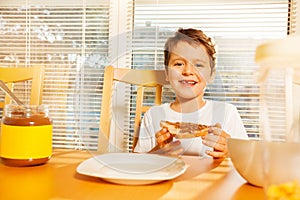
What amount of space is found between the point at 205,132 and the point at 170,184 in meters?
0.46

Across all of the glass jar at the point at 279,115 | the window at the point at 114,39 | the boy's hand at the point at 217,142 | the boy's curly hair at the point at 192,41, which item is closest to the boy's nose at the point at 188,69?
the boy's curly hair at the point at 192,41

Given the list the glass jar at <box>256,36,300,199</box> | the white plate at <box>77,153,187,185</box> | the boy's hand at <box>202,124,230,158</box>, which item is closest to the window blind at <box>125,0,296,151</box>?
the boy's hand at <box>202,124,230,158</box>

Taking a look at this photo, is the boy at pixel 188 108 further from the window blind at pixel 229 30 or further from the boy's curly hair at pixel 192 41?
the window blind at pixel 229 30

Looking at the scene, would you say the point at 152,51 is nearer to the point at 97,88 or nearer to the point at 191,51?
the point at 97,88

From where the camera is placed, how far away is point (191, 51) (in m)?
1.45

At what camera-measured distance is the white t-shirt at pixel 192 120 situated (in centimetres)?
129

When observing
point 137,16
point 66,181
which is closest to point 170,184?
point 66,181

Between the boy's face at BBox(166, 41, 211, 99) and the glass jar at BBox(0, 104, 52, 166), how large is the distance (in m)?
0.69

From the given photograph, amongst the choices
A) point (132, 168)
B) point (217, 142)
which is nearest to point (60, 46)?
point (217, 142)

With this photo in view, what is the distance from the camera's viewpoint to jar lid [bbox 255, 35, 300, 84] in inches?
16.2

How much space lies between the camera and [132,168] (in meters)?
0.79

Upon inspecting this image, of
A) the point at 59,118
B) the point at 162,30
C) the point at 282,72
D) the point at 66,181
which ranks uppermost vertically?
the point at 162,30

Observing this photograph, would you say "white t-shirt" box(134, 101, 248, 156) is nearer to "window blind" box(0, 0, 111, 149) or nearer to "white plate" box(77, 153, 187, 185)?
"white plate" box(77, 153, 187, 185)

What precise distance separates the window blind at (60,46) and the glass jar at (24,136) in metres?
1.39
